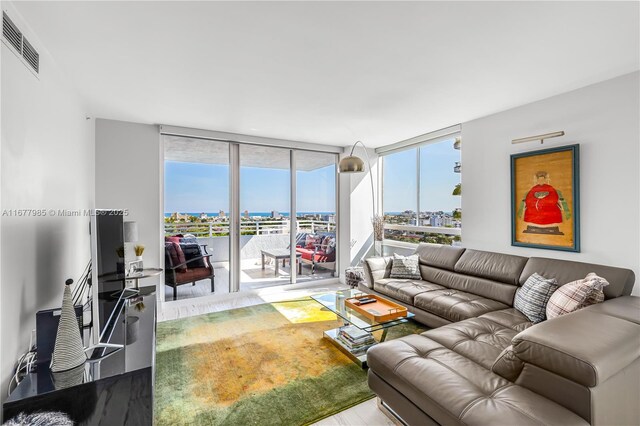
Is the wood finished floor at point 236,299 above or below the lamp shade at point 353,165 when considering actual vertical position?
below

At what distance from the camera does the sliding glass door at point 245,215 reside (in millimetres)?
4354

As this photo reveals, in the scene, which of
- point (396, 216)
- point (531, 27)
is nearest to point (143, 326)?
point (531, 27)

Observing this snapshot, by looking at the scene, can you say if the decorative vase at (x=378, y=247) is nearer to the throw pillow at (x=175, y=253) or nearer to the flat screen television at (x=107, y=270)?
the throw pillow at (x=175, y=253)

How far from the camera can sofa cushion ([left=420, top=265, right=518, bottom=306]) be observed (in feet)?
10.1

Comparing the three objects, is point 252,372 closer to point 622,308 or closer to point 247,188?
point 622,308

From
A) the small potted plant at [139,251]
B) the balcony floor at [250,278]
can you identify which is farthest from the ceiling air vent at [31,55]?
the balcony floor at [250,278]

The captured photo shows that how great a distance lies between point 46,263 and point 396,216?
4855 mm

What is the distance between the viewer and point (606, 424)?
4.52 feet

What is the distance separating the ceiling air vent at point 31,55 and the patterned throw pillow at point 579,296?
4.04 m

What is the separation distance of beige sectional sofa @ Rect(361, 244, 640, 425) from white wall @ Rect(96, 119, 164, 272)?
135 inches

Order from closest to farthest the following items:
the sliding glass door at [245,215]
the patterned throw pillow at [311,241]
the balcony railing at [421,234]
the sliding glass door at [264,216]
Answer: the sliding glass door at [245,215] < the balcony railing at [421,234] < the sliding glass door at [264,216] < the patterned throw pillow at [311,241]

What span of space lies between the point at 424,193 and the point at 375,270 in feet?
5.68

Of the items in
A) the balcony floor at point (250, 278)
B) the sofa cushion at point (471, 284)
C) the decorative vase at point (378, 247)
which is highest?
the decorative vase at point (378, 247)

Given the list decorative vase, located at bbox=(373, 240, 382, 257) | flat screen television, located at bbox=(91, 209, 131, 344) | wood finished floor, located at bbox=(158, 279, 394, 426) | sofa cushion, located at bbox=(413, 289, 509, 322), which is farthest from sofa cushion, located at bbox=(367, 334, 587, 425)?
decorative vase, located at bbox=(373, 240, 382, 257)
